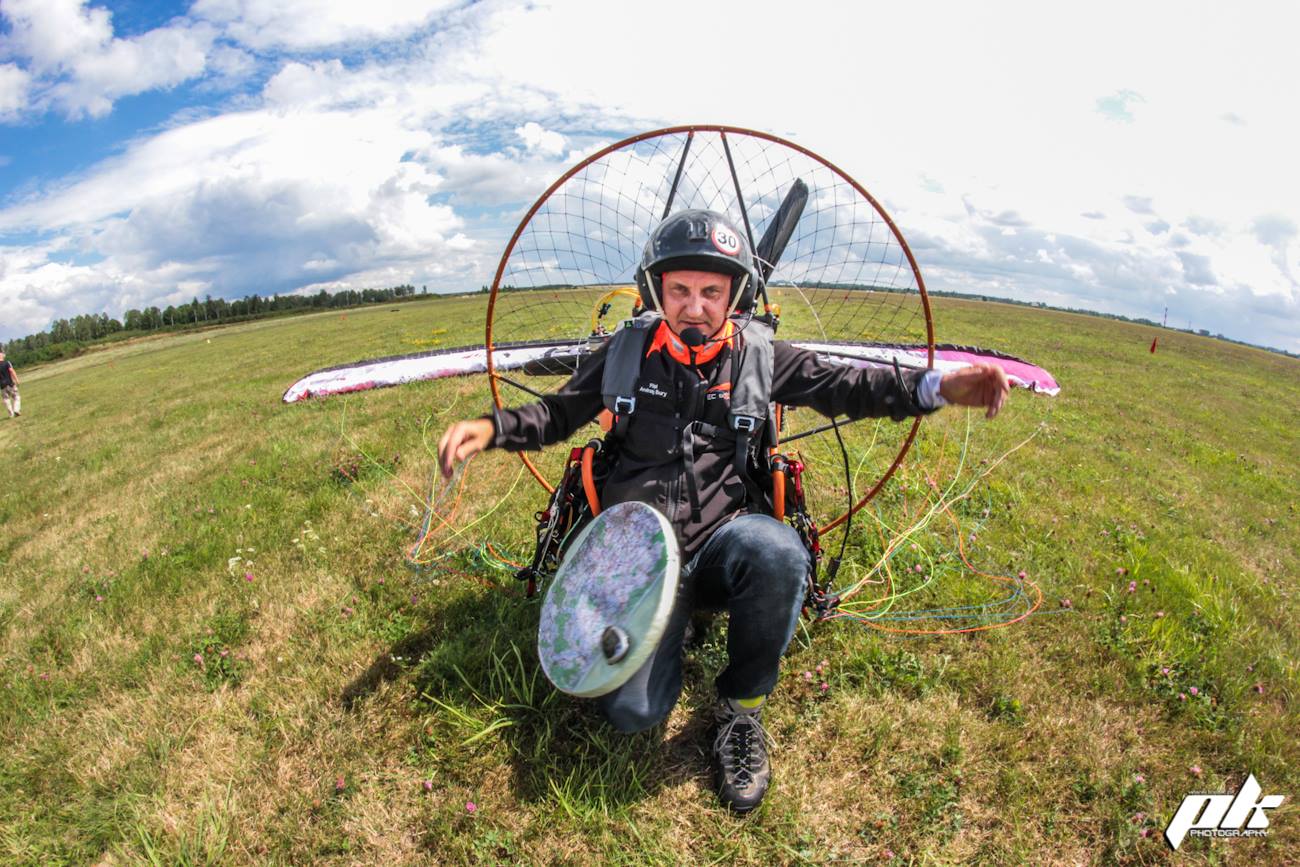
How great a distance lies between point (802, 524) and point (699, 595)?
0.74m

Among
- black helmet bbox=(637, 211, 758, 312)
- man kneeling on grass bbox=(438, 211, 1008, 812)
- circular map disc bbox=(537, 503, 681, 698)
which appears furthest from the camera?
black helmet bbox=(637, 211, 758, 312)

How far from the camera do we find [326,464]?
6945 millimetres

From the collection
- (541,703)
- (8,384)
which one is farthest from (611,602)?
(8,384)

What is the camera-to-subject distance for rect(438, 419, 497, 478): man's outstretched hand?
2.76m

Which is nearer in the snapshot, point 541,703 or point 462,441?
point 462,441

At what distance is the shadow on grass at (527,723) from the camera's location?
2.80 m

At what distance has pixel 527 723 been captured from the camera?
3.13 meters

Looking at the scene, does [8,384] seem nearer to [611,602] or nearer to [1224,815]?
[611,602]

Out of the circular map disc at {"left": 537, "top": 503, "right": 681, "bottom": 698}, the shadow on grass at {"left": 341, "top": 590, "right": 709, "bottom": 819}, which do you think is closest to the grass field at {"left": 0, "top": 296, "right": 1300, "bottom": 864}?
the shadow on grass at {"left": 341, "top": 590, "right": 709, "bottom": 819}

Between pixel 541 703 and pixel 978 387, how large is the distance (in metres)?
2.80

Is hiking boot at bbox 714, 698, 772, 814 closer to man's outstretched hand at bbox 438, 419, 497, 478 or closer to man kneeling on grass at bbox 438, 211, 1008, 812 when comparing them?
man kneeling on grass at bbox 438, 211, 1008, 812

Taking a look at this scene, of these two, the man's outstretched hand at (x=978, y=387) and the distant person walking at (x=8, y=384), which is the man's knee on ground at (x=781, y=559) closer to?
the man's outstretched hand at (x=978, y=387)

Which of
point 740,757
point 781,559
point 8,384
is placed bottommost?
point 8,384

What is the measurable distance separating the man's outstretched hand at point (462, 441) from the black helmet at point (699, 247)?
3.89 ft
